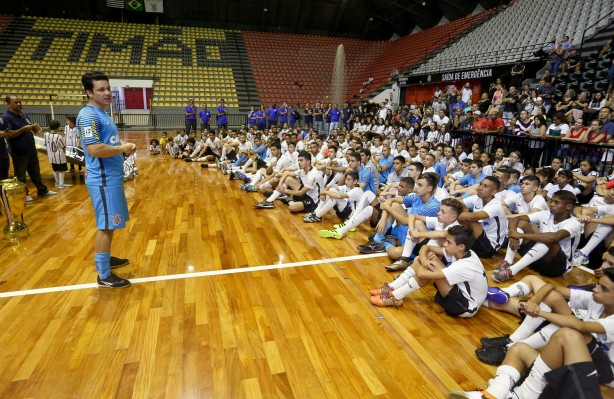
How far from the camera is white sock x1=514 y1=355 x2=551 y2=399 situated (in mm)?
1954

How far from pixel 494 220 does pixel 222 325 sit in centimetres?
316

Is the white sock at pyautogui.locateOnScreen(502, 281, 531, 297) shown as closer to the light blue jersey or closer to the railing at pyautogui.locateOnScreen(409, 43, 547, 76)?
the light blue jersey

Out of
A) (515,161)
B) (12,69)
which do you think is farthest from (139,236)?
(12,69)

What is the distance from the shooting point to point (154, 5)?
24359 millimetres

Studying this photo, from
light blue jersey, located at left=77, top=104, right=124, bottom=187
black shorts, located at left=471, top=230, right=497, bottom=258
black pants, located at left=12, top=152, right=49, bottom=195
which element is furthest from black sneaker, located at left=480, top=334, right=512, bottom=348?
black pants, located at left=12, top=152, right=49, bottom=195

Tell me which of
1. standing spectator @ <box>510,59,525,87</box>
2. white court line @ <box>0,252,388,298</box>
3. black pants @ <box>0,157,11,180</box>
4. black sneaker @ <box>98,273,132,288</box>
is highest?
standing spectator @ <box>510,59,525,87</box>

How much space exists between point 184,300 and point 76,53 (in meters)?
23.1

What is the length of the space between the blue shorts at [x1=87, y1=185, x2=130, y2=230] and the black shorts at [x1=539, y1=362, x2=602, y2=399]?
124 inches

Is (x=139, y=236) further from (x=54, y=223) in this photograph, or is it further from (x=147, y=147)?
(x=147, y=147)

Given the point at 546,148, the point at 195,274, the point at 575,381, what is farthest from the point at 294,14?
the point at 575,381

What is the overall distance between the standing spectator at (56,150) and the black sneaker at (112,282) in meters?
4.95

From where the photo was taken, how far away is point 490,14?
67.0 ft

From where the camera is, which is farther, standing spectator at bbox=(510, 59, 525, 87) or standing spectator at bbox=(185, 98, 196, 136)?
standing spectator at bbox=(185, 98, 196, 136)

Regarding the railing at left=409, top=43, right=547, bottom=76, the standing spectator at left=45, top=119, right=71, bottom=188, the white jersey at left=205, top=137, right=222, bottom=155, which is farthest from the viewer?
the railing at left=409, top=43, right=547, bottom=76
